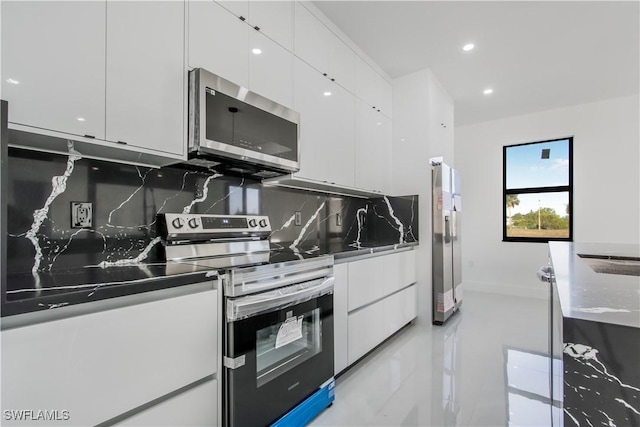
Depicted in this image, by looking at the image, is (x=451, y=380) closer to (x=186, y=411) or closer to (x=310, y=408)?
(x=310, y=408)

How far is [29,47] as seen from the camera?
1041 millimetres

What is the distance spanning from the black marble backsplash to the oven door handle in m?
0.67

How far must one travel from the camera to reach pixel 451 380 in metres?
2.09

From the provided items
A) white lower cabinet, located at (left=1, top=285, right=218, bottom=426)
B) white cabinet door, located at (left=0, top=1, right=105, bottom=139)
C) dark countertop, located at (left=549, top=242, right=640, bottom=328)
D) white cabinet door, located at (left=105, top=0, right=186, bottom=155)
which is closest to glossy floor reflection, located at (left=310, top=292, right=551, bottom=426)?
white lower cabinet, located at (left=1, top=285, right=218, bottom=426)

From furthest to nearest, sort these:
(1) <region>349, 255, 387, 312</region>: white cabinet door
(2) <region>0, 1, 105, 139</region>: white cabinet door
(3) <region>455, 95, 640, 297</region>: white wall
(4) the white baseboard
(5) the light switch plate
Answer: (4) the white baseboard
(3) <region>455, 95, 640, 297</region>: white wall
(1) <region>349, 255, 387, 312</region>: white cabinet door
(5) the light switch plate
(2) <region>0, 1, 105, 139</region>: white cabinet door

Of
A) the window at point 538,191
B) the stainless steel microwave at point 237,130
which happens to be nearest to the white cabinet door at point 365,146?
the stainless steel microwave at point 237,130

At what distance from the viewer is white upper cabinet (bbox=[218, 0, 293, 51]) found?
177 cm

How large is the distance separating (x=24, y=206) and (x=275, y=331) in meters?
1.20

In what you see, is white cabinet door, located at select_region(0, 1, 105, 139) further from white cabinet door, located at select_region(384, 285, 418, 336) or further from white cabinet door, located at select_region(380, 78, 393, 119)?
white cabinet door, located at select_region(380, 78, 393, 119)

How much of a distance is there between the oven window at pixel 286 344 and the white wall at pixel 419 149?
1.96 metres

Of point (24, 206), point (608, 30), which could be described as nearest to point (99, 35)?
point (24, 206)

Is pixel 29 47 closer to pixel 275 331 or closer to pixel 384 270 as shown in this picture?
pixel 275 331

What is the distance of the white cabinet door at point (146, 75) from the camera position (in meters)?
1.26

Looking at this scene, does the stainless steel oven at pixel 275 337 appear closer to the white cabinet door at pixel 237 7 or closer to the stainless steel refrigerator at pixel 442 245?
the white cabinet door at pixel 237 7
